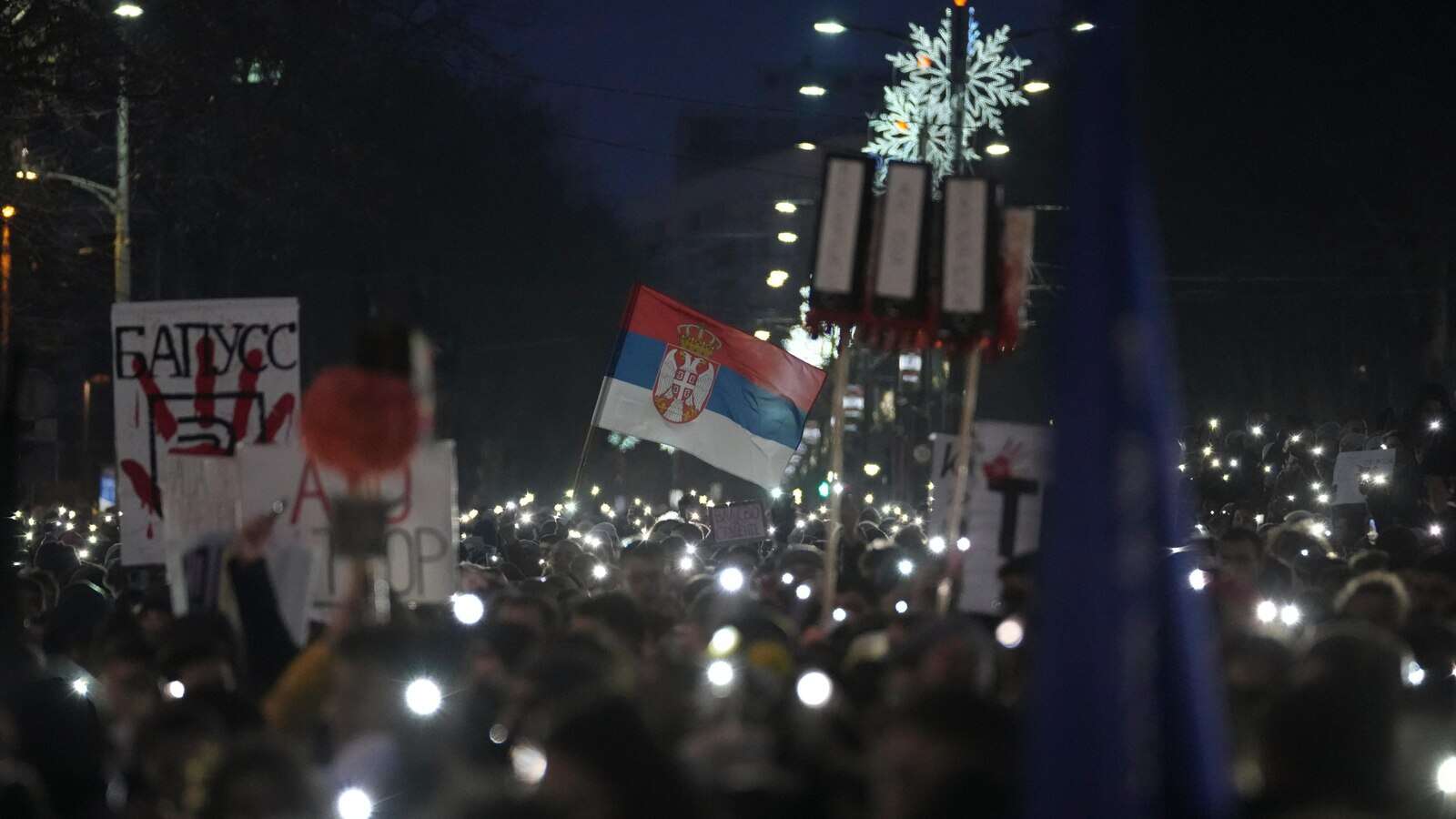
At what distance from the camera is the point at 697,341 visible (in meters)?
17.1

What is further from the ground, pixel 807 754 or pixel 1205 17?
pixel 1205 17

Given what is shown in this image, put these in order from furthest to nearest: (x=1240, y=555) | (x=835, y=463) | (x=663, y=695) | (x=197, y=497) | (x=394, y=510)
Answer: (x=1240, y=555), (x=197, y=497), (x=394, y=510), (x=835, y=463), (x=663, y=695)

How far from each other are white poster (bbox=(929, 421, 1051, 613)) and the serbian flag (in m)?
6.59

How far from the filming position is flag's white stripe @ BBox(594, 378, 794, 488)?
54.7 feet

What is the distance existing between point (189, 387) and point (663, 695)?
625 cm

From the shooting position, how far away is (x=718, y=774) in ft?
18.4

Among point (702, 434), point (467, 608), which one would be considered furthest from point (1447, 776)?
point (702, 434)

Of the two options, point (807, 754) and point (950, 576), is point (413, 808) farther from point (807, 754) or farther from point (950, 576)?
point (950, 576)

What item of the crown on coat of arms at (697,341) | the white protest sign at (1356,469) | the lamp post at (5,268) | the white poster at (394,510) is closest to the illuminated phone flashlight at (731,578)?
the white poster at (394,510)

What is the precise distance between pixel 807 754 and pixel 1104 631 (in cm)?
182

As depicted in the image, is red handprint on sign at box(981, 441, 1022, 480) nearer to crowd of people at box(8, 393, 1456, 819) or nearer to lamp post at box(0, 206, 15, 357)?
crowd of people at box(8, 393, 1456, 819)

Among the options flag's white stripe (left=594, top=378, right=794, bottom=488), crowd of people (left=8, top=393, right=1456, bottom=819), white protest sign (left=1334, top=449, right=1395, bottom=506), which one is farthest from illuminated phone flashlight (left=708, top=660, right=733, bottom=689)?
white protest sign (left=1334, top=449, right=1395, bottom=506)

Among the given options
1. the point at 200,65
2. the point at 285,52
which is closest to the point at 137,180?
the point at 285,52

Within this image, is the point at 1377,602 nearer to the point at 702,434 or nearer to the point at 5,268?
the point at 702,434
